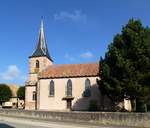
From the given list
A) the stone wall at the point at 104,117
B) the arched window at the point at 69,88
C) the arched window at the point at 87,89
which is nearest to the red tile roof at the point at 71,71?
the arched window at the point at 69,88

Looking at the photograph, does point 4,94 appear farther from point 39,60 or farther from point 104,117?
point 104,117

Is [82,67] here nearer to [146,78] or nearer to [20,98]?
[146,78]

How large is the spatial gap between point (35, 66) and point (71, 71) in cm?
1034

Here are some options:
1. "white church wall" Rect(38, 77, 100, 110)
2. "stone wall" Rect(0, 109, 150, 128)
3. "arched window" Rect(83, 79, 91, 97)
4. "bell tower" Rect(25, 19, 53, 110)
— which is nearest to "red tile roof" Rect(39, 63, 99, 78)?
"white church wall" Rect(38, 77, 100, 110)

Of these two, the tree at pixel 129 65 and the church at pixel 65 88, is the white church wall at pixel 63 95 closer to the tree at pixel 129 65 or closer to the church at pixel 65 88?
the church at pixel 65 88

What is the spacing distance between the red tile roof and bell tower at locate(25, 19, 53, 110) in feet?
10.2

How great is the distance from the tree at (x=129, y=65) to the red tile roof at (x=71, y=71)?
12.4 metres

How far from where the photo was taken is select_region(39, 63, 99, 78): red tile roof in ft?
175

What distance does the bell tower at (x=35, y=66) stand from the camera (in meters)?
58.5

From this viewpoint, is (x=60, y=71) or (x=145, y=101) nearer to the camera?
(x=145, y=101)

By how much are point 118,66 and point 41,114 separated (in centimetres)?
1077

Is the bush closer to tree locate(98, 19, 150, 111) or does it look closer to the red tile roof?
the red tile roof

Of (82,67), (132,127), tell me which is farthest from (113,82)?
(82,67)

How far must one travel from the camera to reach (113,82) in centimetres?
3806
